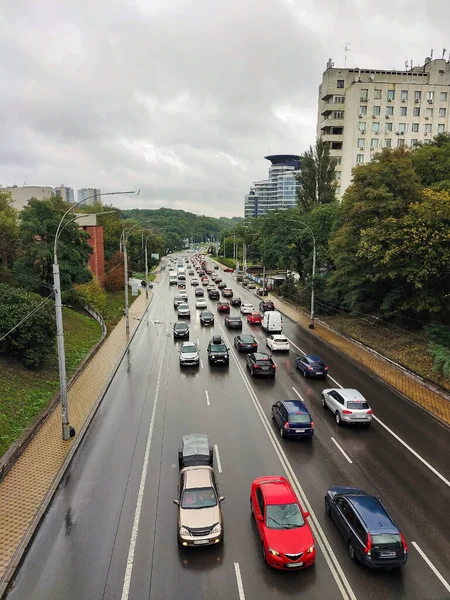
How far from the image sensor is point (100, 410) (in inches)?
826

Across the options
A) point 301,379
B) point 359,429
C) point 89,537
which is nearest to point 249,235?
point 301,379

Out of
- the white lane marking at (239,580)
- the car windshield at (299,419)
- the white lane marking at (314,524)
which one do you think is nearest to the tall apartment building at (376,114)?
the white lane marking at (314,524)

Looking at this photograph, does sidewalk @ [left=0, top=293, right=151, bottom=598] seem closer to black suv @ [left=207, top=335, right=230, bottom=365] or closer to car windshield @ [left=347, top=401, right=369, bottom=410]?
black suv @ [left=207, top=335, right=230, bottom=365]

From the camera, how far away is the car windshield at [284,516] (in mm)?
10914

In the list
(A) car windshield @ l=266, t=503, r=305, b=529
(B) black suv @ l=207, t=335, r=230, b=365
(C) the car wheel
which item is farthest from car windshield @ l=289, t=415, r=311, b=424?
(B) black suv @ l=207, t=335, r=230, b=365

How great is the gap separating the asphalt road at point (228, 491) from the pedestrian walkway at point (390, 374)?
112cm

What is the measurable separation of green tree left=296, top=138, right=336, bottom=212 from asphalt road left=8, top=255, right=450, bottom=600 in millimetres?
43781

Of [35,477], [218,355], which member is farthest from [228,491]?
[218,355]

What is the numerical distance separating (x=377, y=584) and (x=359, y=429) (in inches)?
363

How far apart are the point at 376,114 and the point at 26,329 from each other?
65.7m

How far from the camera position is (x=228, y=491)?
45.5 feet

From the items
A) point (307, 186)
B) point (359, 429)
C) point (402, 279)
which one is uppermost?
point (307, 186)

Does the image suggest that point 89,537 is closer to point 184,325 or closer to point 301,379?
point 301,379

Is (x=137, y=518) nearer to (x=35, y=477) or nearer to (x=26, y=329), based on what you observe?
(x=35, y=477)
